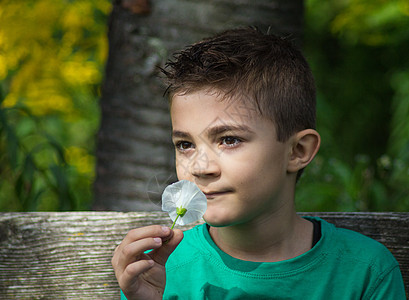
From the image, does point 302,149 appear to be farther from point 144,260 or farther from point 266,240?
point 144,260

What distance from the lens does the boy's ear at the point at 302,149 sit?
1434mm

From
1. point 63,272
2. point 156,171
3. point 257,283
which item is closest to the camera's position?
point 257,283

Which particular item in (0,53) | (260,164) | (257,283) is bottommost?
(257,283)

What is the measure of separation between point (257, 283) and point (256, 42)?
0.70 metres

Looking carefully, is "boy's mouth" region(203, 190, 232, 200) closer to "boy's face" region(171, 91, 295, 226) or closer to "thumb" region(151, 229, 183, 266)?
"boy's face" region(171, 91, 295, 226)

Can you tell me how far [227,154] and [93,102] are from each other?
127 inches

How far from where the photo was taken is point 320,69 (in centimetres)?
486

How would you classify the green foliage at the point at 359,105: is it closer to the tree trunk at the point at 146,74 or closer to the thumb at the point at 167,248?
the tree trunk at the point at 146,74

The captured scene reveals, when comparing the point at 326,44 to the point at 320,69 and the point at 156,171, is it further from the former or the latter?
the point at 156,171

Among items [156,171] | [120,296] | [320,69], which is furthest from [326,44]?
[120,296]

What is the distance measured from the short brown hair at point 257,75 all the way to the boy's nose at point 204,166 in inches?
6.9

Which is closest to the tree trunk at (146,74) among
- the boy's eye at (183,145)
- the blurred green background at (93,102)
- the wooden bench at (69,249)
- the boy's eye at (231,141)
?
the blurred green background at (93,102)

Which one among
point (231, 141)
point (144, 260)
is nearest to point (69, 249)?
point (144, 260)

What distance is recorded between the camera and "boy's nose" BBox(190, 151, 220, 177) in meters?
1.27
